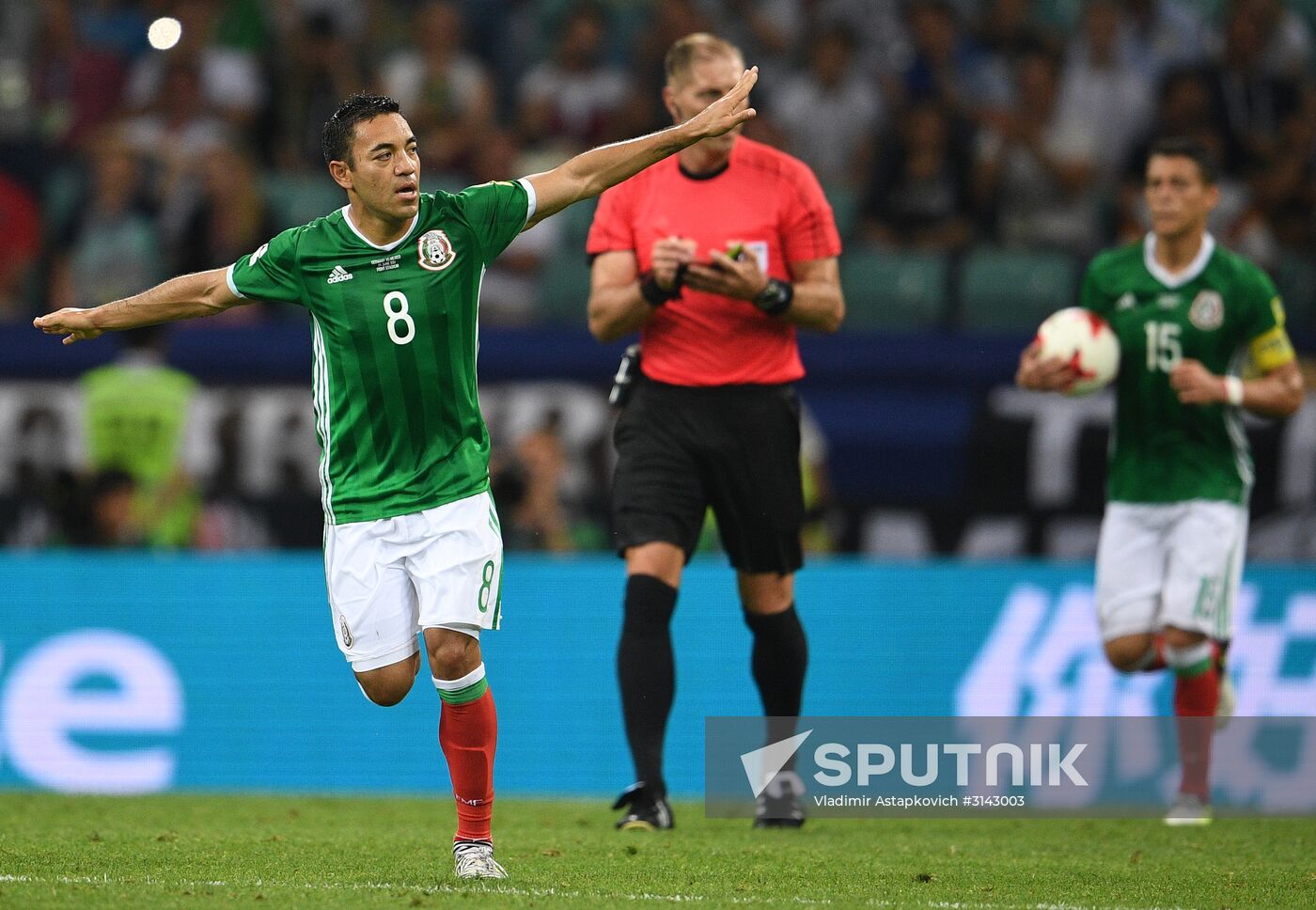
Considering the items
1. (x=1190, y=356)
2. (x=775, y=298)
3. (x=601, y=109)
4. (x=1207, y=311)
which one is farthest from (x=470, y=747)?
(x=601, y=109)

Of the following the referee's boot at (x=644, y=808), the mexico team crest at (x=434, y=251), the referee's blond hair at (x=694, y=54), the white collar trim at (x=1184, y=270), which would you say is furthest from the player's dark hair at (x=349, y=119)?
the white collar trim at (x=1184, y=270)

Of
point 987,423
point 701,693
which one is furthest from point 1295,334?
point 701,693

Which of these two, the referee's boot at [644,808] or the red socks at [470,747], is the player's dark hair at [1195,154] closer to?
the referee's boot at [644,808]

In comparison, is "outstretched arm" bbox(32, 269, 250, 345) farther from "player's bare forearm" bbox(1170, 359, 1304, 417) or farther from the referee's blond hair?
"player's bare forearm" bbox(1170, 359, 1304, 417)

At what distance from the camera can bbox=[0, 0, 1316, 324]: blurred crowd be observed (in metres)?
12.5

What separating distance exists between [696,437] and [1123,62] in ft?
24.9

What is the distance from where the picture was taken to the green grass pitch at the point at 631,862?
17.0 feet

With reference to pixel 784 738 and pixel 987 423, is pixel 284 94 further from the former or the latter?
pixel 784 738

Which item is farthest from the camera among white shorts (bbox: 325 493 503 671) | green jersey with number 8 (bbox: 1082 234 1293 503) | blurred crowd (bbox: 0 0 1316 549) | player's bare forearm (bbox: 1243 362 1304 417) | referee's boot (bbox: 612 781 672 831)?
blurred crowd (bbox: 0 0 1316 549)

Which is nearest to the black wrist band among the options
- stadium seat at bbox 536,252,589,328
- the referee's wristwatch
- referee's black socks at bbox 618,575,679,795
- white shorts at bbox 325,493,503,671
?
the referee's wristwatch

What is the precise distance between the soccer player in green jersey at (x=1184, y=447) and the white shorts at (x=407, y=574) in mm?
2833

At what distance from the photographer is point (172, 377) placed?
35.7 ft

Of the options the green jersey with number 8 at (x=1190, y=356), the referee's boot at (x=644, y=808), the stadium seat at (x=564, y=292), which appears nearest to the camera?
the referee's boot at (x=644, y=808)

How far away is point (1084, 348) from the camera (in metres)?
7.60
